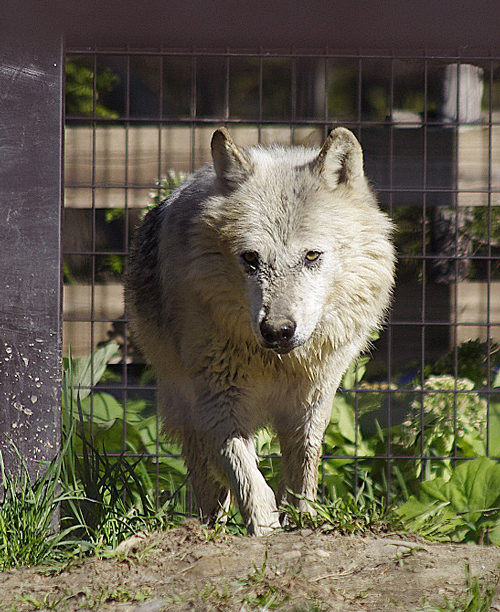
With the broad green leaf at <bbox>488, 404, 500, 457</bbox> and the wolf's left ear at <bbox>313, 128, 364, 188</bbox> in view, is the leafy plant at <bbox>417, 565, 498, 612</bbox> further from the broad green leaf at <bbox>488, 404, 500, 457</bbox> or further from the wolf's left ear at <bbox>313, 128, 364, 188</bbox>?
the broad green leaf at <bbox>488, 404, 500, 457</bbox>

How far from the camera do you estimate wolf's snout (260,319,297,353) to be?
105 inches

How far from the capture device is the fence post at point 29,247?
2.97 m

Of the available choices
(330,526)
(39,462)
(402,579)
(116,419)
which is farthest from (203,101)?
(402,579)

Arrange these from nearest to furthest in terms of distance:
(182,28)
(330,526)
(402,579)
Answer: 1. (182,28)
2. (402,579)
3. (330,526)

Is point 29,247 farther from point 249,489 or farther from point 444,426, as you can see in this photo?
point 444,426

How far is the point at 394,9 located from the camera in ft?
3.69

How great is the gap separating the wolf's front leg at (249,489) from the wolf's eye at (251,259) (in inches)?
29.3

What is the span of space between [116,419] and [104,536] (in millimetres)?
1419

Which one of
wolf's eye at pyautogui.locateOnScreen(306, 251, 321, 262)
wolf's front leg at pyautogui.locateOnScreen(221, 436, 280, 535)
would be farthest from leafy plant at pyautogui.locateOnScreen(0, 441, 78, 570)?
wolf's eye at pyautogui.locateOnScreen(306, 251, 321, 262)

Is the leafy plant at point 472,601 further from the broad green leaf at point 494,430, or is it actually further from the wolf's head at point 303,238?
the broad green leaf at point 494,430

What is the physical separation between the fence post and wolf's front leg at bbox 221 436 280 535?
0.74 m

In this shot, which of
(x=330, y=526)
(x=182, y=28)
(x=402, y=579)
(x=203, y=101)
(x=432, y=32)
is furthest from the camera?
(x=203, y=101)

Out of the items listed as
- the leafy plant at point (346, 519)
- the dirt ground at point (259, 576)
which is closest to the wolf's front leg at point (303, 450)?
the leafy plant at point (346, 519)

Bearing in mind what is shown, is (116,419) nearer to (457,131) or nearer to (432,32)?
(457,131)
